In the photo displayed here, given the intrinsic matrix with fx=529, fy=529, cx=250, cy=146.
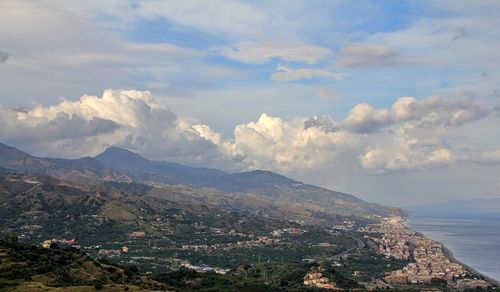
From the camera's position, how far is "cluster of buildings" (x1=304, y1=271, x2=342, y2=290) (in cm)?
13645

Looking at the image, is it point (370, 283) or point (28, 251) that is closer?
point (28, 251)

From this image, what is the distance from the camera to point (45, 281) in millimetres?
72688

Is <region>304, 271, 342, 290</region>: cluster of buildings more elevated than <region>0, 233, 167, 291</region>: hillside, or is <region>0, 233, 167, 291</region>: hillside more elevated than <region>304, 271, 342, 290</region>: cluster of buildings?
<region>0, 233, 167, 291</region>: hillside

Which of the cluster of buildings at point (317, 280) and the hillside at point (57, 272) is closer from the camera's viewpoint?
the hillside at point (57, 272)

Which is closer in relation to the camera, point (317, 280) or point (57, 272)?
point (57, 272)

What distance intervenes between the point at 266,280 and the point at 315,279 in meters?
13.8

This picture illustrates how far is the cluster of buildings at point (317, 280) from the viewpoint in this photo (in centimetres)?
13645

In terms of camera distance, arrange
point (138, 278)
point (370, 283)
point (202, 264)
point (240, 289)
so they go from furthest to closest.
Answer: point (202, 264) < point (370, 283) < point (240, 289) < point (138, 278)

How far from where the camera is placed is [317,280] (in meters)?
142

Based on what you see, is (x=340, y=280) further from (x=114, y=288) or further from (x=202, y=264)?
(x=114, y=288)

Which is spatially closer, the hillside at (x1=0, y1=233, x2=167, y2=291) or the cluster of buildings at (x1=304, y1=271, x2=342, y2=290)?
the hillside at (x1=0, y1=233, x2=167, y2=291)

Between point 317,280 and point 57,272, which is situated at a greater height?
point 57,272

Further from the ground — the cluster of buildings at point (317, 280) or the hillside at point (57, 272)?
the hillside at point (57, 272)

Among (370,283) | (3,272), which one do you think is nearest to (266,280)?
(370,283)
